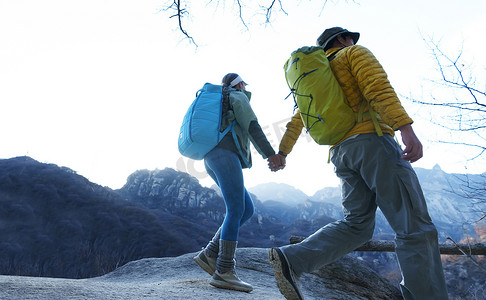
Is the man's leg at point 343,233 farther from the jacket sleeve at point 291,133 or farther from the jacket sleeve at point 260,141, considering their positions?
the jacket sleeve at point 260,141

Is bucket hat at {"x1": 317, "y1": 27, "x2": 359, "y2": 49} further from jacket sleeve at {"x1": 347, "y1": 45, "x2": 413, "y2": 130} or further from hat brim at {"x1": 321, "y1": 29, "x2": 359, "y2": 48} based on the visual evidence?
jacket sleeve at {"x1": 347, "y1": 45, "x2": 413, "y2": 130}

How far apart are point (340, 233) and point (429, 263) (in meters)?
0.43

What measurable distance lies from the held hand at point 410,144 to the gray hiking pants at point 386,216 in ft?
0.19

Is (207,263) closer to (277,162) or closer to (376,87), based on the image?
(277,162)

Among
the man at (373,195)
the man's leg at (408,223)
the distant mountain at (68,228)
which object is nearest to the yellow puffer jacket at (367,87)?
the man at (373,195)

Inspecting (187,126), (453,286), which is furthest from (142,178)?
(187,126)

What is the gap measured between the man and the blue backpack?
99 centimetres

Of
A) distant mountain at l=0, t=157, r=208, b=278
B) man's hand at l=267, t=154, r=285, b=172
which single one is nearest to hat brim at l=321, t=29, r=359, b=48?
man's hand at l=267, t=154, r=285, b=172

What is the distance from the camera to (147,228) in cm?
2269

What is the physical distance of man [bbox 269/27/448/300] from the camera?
4.12 feet

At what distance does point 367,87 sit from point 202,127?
1.28m

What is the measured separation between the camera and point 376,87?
139 centimetres

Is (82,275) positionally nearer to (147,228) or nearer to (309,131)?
(147,228)

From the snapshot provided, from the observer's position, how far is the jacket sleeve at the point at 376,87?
4.35ft
